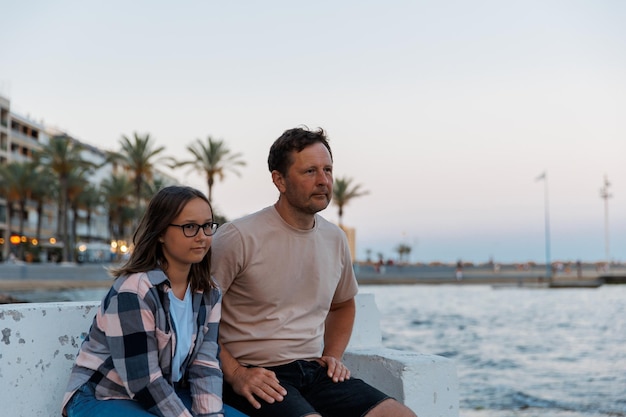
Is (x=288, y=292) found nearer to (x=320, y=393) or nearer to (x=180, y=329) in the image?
(x=320, y=393)

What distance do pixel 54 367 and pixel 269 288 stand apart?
83cm

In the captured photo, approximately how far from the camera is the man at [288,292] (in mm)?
2656

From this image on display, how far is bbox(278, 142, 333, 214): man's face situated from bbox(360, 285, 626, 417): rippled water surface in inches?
Result: 250

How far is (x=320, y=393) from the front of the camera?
269 centimetres

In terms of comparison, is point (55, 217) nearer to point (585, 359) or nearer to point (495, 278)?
point (495, 278)

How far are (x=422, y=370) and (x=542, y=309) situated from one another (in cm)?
2902

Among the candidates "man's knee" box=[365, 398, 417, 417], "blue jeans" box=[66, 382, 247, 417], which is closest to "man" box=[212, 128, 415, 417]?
"man's knee" box=[365, 398, 417, 417]

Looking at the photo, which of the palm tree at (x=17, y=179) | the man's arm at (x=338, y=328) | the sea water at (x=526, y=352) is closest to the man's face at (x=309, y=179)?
the man's arm at (x=338, y=328)

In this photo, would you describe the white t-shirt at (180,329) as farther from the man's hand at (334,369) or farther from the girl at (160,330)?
the man's hand at (334,369)

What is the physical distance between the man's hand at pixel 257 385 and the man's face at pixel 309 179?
0.65 meters

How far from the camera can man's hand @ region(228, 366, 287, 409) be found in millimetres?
2490

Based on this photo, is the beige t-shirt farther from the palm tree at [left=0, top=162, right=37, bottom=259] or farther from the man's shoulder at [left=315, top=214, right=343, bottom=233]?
the palm tree at [left=0, top=162, right=37, bottom=259]

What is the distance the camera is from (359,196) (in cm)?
6047

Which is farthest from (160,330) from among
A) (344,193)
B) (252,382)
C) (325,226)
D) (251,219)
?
(344,193)
